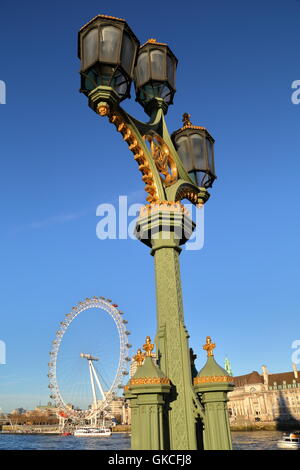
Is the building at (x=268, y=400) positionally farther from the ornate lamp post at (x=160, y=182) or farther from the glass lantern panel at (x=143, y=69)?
the glass lantern panel at (x=143, y=69)

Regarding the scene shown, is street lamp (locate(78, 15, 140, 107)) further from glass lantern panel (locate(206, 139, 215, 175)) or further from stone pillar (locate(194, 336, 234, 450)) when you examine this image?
stone pillar (locate(194, 336, 234, 450))

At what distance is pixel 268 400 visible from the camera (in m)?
101

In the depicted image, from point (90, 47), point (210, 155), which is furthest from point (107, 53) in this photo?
point (210, 155)

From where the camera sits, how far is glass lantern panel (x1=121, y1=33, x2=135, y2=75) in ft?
21.1

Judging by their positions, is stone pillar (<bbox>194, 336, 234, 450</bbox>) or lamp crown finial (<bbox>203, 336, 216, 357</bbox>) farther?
lamp crown finial (<bbox>203, 336, 216, 357</bbox>)

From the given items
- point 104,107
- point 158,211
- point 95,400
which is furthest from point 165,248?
point 95,400

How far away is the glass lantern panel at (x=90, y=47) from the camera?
634cm

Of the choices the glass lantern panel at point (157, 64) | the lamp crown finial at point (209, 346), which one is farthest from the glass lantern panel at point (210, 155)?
the lamp crown finial at point (209, 346)

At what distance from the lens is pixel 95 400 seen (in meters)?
82.2

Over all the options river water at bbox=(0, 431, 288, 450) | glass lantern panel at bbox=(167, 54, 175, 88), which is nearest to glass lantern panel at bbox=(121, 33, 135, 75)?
glass lantern panel at bbox=(167, 54, 175, 88)

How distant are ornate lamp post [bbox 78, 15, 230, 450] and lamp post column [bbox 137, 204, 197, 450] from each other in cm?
1

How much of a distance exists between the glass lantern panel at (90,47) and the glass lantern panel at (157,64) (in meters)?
2.13
